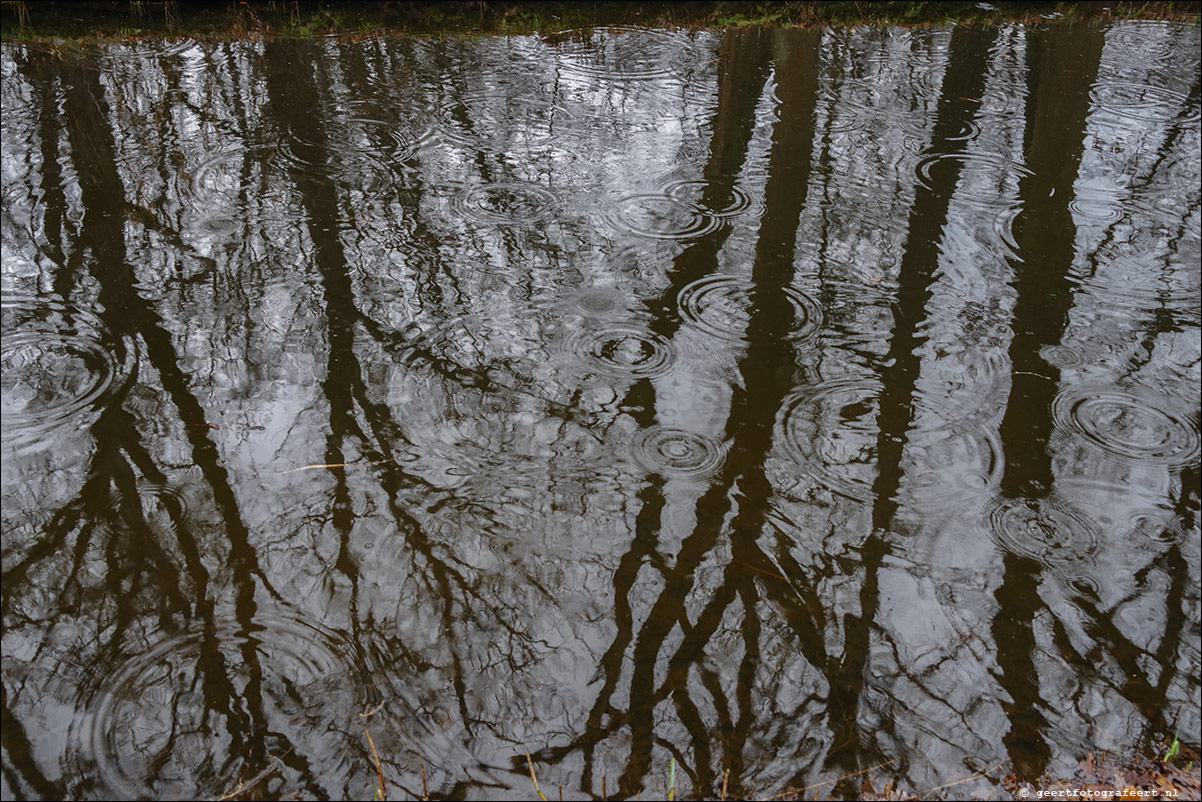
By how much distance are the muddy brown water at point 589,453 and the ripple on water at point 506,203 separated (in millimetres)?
34

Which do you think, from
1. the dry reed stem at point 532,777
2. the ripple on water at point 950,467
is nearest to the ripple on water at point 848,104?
the ripple on water at point 950,467

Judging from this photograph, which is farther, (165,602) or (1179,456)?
(1179,456)

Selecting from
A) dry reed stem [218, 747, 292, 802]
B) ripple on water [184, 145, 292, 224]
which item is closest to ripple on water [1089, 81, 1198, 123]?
ripple on water [184, 145, 292, 224]

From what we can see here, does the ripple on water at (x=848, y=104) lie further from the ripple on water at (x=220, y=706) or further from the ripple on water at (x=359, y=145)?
the ripple on water at (x=220, y=706)

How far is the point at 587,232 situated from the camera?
505cm

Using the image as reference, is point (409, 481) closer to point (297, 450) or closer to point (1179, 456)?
point (297, 450)

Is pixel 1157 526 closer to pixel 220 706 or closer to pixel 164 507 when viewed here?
pixel 220 706

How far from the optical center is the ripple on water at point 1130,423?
11.7 feet

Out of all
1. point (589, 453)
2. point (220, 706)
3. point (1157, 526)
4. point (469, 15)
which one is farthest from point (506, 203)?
point (469, 15)

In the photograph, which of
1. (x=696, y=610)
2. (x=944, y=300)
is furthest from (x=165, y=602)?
(x=944, y=300)

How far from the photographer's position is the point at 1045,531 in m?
3.25

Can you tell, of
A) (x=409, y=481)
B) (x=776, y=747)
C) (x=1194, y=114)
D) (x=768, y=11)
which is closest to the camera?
(x=776, y=747)

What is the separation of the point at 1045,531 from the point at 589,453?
177cm

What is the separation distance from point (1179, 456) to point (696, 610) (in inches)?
86.4
